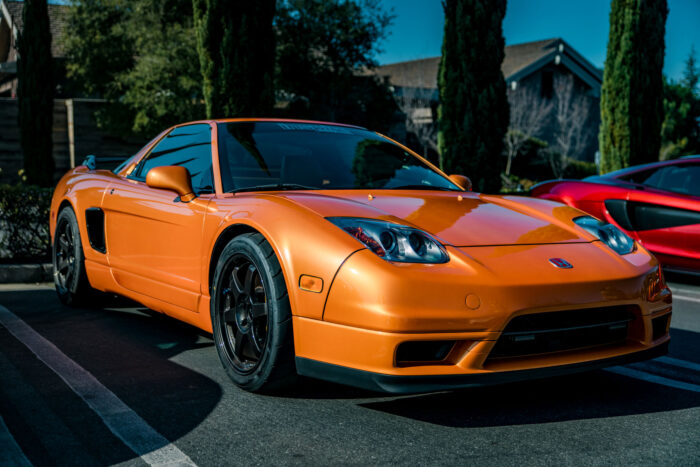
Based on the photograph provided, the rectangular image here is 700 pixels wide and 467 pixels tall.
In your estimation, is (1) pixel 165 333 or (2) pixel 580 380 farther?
(1) pixel 165 333

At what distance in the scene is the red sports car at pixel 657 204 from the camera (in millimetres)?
6676

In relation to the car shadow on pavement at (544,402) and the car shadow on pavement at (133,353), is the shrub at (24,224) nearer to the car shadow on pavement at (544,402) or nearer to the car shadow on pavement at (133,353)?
the car shadow on pavement at (133,353)

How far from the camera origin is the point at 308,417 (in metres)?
3.00

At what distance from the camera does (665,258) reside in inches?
268

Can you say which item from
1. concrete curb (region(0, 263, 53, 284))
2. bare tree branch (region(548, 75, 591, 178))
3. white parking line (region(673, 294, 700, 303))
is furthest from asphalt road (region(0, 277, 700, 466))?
bare tree branch (region(548, 75, 591, 178))

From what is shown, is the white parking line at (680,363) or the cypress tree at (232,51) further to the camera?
the cypress tree at (232,51)

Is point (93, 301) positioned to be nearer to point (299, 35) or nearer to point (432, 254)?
point (432, 254)

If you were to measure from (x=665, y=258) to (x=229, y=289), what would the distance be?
15.8ft

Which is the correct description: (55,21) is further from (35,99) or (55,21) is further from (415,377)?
(415,377)

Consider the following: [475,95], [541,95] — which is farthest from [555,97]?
[475,95]

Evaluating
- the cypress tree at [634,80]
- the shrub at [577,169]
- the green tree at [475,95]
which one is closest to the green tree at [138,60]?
the green tree at [475,95]

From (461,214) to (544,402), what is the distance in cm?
92

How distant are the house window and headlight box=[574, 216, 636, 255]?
29517mm

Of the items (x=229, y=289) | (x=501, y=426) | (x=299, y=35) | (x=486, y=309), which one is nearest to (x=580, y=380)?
(x=501, y=426)
